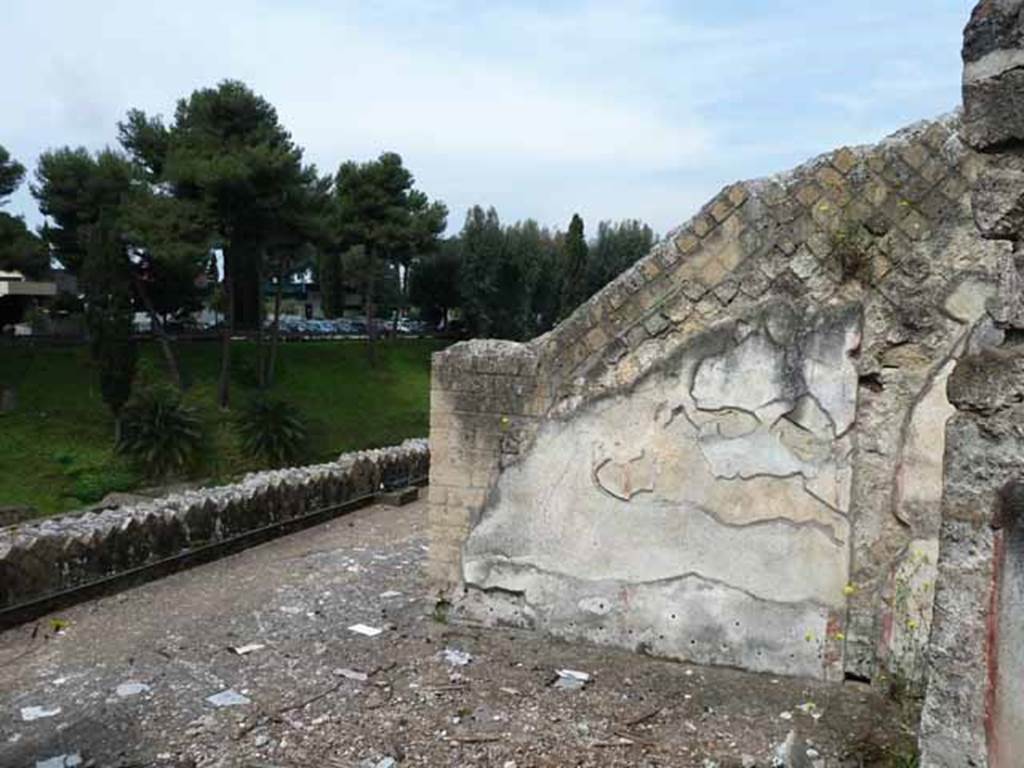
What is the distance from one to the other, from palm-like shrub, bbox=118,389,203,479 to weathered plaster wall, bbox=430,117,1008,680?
64.0ft

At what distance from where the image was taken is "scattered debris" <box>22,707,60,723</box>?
5.06m

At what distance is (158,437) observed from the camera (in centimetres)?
2395

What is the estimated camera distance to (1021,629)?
7.54 ft

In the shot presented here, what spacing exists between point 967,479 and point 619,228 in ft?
165

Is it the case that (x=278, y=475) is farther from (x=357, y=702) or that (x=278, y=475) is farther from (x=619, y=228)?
(x=619, y=228)

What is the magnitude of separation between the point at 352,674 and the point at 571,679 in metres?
1.39

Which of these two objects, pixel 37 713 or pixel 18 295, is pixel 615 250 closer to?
pixel 18 295

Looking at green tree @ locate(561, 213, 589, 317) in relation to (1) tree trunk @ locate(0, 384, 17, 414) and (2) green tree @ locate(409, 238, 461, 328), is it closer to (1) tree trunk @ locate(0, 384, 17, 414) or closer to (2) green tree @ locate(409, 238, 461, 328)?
(2) green tree @ locate(409, 238, 461, 328)

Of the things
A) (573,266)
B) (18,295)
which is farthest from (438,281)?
(18,295)

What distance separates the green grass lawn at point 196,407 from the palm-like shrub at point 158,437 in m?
0.44

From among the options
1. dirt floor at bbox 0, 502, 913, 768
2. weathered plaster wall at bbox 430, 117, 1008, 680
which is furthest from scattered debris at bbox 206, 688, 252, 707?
weathered plaster wall at bbox 430, 117, 1008, 680

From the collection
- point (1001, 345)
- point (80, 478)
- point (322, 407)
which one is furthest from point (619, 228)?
point (1001, 345)

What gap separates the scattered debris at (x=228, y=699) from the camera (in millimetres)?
5223

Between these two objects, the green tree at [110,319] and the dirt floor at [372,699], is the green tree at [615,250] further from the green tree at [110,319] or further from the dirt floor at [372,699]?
the dirt floor at [372,699]
